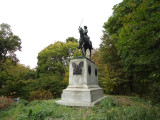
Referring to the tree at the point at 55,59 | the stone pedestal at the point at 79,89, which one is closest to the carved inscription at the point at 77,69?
the stone pedestal at the point at 79,89

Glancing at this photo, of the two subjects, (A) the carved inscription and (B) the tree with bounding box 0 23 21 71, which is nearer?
(A) the carved inscription

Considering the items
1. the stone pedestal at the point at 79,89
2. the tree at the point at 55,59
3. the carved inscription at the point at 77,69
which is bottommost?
the stone pedestal at the point at 79,89

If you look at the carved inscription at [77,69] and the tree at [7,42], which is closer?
the carved inscription at [77,69]

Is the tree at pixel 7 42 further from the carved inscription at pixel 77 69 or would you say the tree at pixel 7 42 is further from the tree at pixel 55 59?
the carved inscription at pixel 77 69

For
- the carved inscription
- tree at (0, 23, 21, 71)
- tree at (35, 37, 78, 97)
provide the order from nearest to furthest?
the carved inscription < tree at (0, 23, 21, 71) < tree at (35, 37, 78, 97)

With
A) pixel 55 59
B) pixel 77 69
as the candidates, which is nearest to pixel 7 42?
pixel 55 59

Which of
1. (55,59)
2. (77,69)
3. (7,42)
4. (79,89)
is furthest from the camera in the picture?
(55,59)

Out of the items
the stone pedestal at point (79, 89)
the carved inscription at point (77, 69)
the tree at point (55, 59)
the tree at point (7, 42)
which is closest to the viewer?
the stone pedestal at point (79, 89)

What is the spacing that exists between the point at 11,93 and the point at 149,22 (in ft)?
42.8

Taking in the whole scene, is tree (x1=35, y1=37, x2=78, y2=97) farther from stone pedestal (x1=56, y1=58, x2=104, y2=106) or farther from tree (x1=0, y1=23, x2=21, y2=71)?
stone pedestal (x1=56, y1=58, x2=104, y2=106)

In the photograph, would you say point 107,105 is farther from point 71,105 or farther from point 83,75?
point 83,75

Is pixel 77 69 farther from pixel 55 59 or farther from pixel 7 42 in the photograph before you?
pixel 55 59

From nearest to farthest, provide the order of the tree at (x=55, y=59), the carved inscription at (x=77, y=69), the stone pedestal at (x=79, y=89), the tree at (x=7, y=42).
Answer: the stone pedestal at (x=79, y=89), the carved inscription at (x=77, y=69), the tree at (x=7, y=42), the tree at (x=55, y=59)

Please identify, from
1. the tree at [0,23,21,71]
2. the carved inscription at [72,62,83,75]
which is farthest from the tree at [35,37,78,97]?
the carved inscription at [72,62,83,75]
